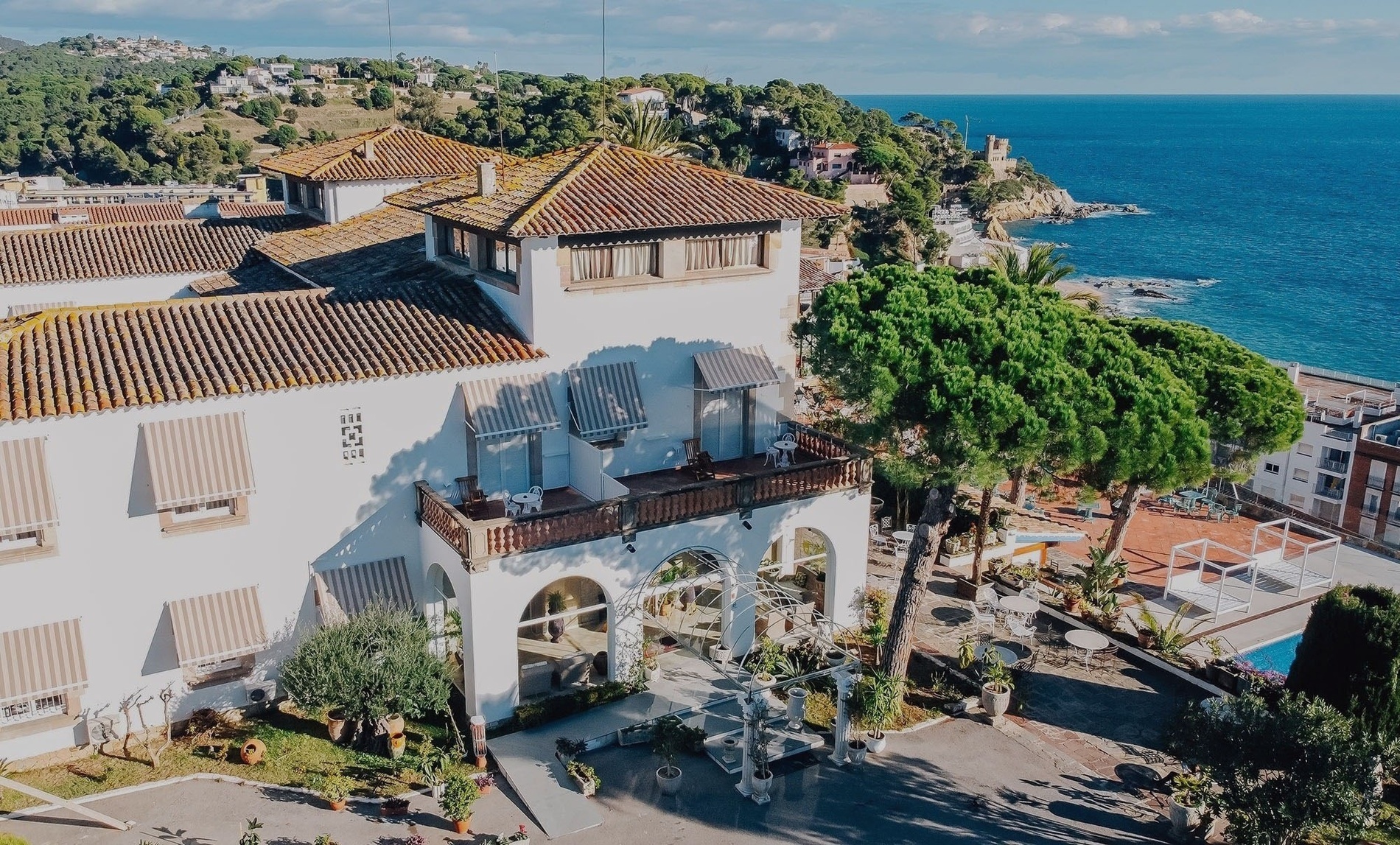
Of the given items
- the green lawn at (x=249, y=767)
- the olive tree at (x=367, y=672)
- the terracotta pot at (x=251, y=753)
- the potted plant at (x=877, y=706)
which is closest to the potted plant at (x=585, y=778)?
the green lawn at (x=249, y=767)

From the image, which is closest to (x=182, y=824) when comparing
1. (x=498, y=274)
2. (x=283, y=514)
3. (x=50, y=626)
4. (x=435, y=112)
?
(x=50, y=626)

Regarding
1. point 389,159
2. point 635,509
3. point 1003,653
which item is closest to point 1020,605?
point 1003,653

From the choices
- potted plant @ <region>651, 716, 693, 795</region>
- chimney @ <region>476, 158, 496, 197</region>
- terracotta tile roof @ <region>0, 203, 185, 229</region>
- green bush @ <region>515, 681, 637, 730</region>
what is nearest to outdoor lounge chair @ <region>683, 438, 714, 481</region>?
green bush @ <region>515, 681, 637, 730</region>

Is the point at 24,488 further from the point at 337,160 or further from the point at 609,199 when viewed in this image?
the point at 337,160

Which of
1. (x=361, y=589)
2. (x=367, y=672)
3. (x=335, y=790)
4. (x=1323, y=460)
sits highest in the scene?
(x=361, y=589)

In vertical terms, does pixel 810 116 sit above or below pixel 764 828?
above

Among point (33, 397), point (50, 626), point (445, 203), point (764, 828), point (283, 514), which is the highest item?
→ point (445, 203)

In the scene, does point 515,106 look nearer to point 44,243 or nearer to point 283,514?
point 44,243
